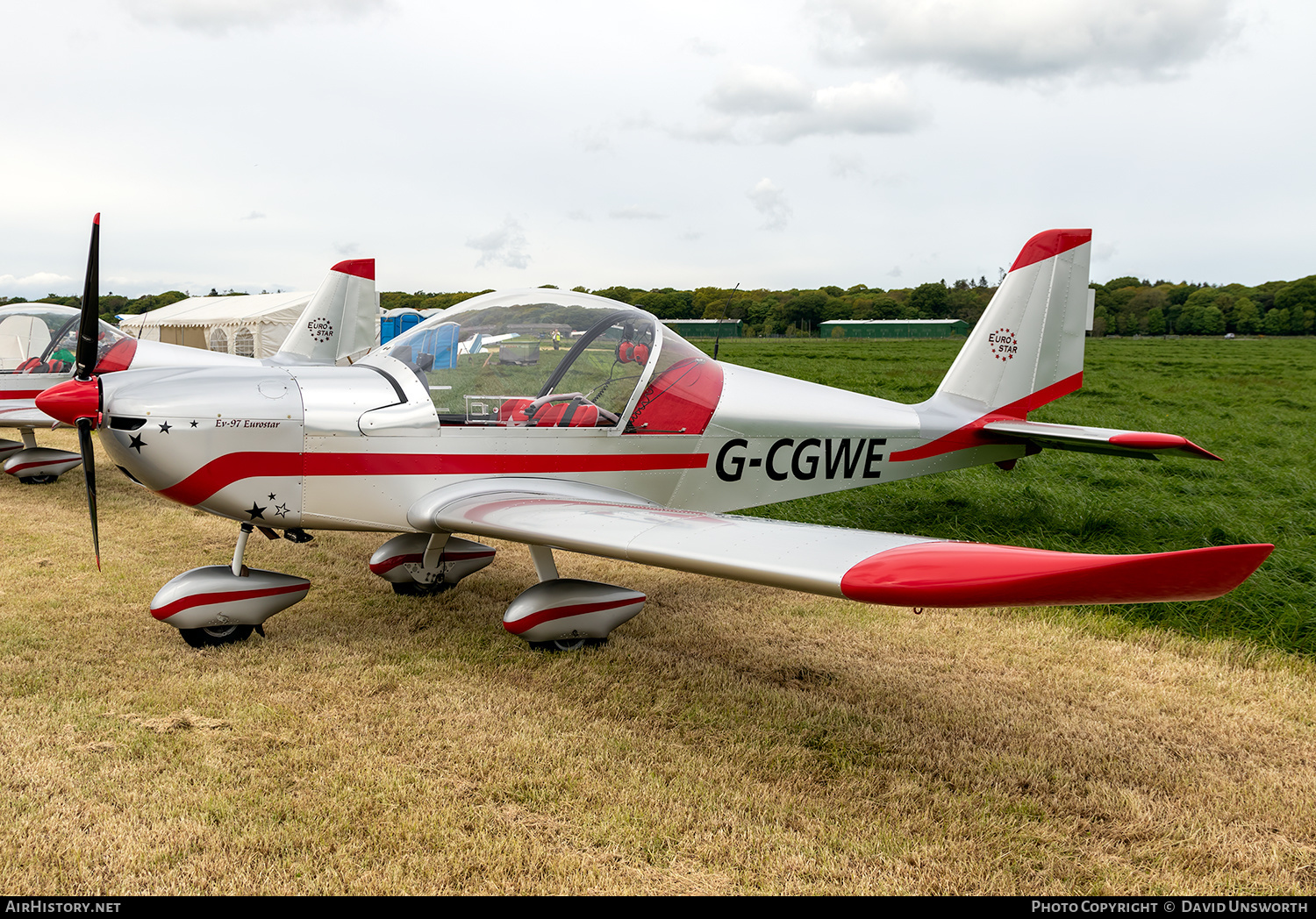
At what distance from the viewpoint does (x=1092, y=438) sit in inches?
216

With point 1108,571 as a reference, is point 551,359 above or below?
above

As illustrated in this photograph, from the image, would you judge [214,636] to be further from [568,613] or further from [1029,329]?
[1029,329]

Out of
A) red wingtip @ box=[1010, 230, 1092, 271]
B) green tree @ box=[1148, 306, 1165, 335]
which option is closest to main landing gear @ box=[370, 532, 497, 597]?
red wingtip @ box=[1010, 230, 1092, 271]

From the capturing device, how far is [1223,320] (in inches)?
3910

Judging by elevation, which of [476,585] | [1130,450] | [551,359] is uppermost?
[551,359]

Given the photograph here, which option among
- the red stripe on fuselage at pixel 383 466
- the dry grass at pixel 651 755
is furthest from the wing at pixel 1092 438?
the red stripe on fuselage at pixel 383 466

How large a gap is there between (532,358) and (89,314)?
2.36 metres

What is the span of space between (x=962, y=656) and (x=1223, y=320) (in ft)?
379

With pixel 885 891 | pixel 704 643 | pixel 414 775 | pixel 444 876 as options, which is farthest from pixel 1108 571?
pixel 704 643

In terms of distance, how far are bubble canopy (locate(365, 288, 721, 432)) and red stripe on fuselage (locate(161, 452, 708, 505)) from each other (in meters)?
0.20

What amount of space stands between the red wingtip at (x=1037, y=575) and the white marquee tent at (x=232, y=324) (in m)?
24.5

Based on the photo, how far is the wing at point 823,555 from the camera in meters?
2.33

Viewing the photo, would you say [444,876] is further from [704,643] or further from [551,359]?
[551,359]

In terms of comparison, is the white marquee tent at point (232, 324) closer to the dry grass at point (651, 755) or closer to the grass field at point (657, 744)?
the grass field at point (657, 744)
